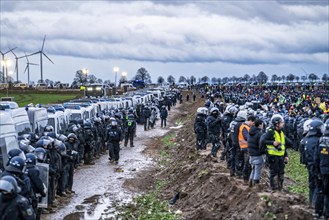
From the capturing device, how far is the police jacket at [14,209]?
8602 mm

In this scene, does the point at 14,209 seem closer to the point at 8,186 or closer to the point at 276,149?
the point at 8,186

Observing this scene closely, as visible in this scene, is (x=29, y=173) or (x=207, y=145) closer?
(x=29, y=173)

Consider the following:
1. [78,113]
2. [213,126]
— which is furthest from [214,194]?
[78,113]

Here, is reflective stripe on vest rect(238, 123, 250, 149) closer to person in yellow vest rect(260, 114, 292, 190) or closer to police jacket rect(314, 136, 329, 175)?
person in yellow vest rect(260, 114, 292, 190)

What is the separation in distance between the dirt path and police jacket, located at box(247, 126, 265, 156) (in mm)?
4505

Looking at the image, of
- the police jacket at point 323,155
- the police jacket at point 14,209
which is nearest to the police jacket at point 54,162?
the police jacket at point 14,209

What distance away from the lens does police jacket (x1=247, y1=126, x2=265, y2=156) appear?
13039mm

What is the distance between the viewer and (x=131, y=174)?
2223 centimetres

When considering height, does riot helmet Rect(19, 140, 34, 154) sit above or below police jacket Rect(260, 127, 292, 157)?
below

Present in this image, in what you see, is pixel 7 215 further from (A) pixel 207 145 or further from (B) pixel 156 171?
(A) pixel 207 145

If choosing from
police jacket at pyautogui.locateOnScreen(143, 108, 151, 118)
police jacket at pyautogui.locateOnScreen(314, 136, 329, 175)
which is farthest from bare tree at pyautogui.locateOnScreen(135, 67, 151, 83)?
police jacket at pyautogui.locateOnScreen(314, 136, 329, 175)

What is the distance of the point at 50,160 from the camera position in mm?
15141

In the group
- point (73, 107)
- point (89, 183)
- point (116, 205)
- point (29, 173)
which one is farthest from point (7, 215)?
point (73, 107)

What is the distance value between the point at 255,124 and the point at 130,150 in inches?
699
